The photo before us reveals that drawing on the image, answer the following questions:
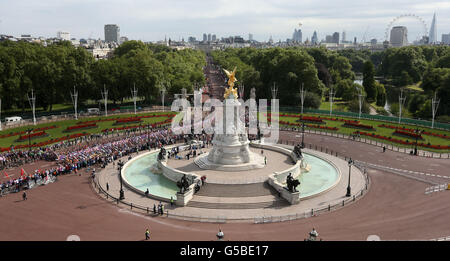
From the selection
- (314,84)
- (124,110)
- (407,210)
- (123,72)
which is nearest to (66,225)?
(407,210)

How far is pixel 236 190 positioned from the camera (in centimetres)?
3375

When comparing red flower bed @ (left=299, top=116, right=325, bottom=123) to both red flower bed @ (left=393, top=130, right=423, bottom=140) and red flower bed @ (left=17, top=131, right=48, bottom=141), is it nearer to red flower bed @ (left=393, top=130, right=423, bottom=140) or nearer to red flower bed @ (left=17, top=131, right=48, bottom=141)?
red flower bed @ (left=393, top=130, right=423, bottom=140)

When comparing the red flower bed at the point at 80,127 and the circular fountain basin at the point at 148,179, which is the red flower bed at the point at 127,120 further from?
the circular fountain basin at the point at 148,179

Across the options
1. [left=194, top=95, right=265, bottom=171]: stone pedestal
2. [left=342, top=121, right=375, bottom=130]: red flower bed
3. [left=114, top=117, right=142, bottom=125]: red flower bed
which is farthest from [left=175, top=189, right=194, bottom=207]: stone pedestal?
[left=342, top=121, right=375, bottom=130]: red flower bed

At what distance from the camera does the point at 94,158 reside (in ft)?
142

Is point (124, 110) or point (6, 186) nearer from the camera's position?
point (6, 186)

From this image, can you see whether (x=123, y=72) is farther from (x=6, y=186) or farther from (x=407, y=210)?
(x=407, y=210)

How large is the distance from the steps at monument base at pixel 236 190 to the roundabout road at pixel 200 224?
565 centimetres

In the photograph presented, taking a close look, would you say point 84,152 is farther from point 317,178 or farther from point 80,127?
point 317,178

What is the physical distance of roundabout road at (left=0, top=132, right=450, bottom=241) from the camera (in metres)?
25.7

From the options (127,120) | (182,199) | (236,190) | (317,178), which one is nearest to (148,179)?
(182,199)

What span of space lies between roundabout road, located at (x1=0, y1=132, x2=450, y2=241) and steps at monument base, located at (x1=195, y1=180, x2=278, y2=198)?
5.65 m
